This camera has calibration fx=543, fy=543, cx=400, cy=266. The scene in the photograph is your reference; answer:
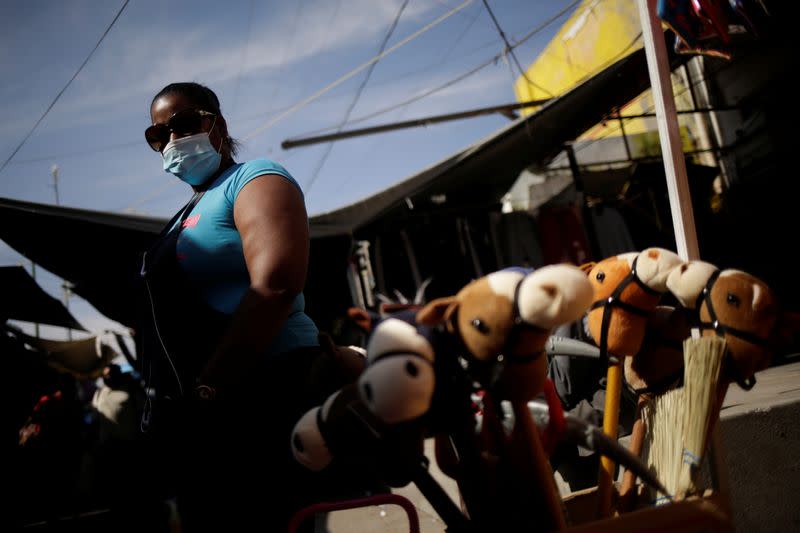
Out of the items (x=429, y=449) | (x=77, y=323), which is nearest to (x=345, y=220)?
(x=429, y=449)

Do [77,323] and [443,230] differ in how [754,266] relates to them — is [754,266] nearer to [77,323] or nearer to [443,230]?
[443,230]

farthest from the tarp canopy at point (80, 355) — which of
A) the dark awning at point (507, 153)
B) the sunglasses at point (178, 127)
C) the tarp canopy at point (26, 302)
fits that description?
the sunglasses at point (178, 127)

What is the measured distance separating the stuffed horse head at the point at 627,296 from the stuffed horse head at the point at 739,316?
0.09 metres

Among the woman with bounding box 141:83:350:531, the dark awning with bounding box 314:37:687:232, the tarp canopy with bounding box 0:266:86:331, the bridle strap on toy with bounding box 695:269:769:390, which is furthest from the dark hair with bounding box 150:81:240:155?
the tarp canopy with bounding box 0:266:86:331

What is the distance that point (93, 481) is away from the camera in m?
6.52

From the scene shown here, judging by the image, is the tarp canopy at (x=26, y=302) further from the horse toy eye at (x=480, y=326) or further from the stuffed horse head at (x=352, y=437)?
the horse toy eye at (x=480, y=326)

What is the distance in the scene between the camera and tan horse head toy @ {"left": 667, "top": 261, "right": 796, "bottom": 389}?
116 centimetres

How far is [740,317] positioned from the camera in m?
1.16

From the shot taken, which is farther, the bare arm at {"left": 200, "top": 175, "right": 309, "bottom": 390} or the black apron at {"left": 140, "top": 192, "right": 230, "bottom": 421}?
the black apron at {"left": 140, "top": 192, "right": 230, "bottom": 421}

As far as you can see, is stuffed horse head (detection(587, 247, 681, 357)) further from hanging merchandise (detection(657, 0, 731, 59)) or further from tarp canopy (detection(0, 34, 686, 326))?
tarp canopy (detection(0, 34, 686, 326))

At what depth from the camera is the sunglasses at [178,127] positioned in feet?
4.78

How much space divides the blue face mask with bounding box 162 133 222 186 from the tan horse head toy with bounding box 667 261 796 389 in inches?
49.4

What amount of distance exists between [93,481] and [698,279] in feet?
24.0

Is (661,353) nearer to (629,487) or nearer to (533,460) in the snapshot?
(629,487)
